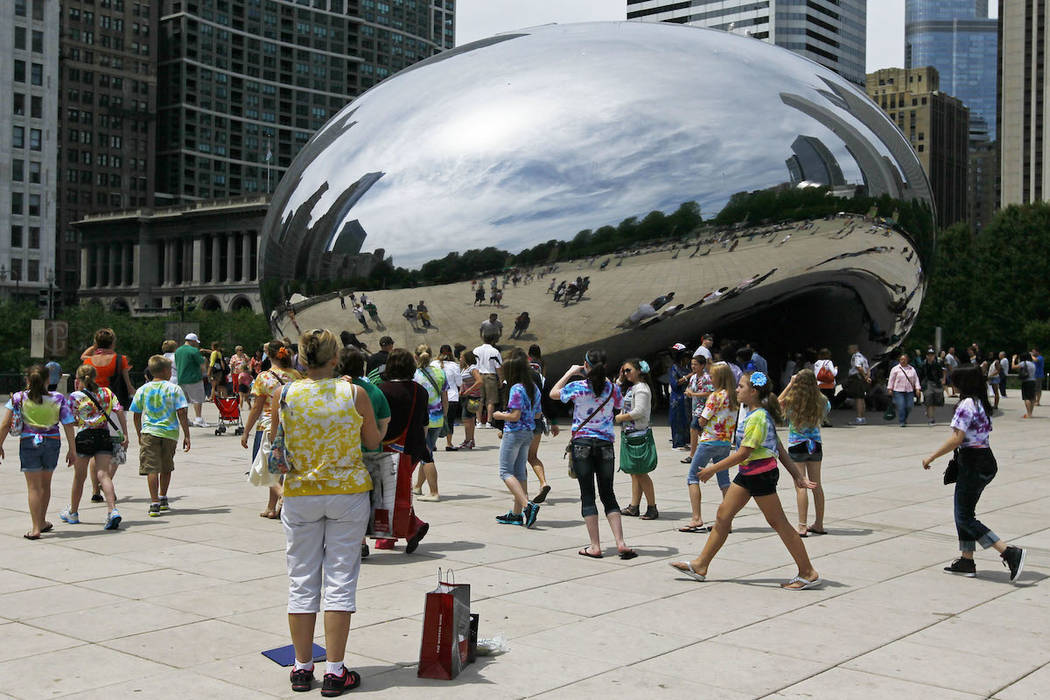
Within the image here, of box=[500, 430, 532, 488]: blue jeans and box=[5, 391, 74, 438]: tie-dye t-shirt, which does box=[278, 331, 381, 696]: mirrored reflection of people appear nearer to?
box=[500, 430, 532, 488]: blue jeans

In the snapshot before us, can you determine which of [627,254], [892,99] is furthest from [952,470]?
[892,99]

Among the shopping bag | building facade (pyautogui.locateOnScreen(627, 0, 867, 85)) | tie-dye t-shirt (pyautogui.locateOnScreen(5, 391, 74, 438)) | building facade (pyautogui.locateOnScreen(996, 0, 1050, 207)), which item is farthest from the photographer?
building facade (pyautogui.locateOnScreen(627, 0, 867, 85))

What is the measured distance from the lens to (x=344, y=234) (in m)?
19.4

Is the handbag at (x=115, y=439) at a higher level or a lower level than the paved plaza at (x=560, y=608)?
higher

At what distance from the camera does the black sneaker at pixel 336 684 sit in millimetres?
5129

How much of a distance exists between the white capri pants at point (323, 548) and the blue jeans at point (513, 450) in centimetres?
436

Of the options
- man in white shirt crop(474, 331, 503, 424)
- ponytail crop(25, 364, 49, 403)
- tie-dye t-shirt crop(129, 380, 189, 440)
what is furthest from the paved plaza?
man in white shirt crop(474, 331, 503, 424)

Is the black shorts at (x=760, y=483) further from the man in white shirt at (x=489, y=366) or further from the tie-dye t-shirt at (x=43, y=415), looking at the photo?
the man in white shirt at (x=489, y=366)

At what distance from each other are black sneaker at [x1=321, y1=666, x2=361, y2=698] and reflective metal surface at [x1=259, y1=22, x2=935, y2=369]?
13.6 metres

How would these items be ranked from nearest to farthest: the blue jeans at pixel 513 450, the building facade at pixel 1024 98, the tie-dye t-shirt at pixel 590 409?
the tie-dye t-shirt at pixel 590 409 < the blue jeans at pixel 513 450 < the building facade at pixel 1024 98

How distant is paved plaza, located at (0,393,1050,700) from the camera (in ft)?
17.6

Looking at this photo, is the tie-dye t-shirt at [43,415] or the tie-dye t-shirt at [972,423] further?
the tie-dye t-shirt at [43,415]

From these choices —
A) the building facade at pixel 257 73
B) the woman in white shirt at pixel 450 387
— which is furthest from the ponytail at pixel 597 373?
the building facade at pixel 257 73

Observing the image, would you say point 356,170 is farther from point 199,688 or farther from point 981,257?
point 981,257
